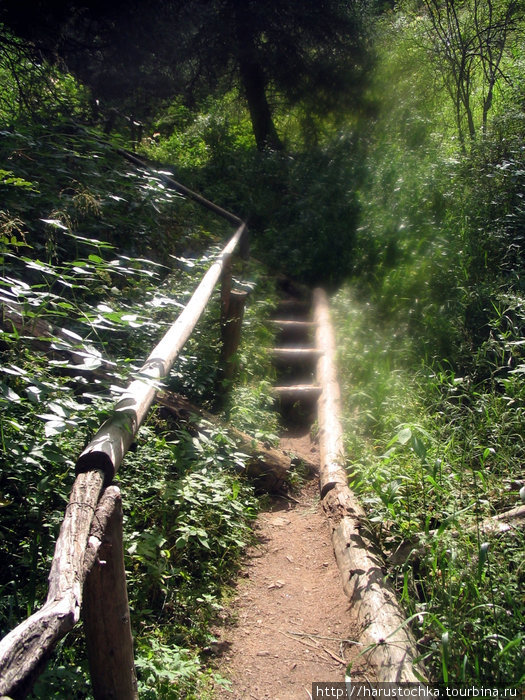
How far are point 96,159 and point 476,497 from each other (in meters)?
5.56

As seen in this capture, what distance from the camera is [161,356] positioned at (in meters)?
3.32

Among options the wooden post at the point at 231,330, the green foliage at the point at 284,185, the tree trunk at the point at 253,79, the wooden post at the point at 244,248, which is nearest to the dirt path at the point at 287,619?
the wooden post at the point at 231,330

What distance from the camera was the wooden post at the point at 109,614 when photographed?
6.59 ft

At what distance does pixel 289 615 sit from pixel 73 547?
1.86 metres

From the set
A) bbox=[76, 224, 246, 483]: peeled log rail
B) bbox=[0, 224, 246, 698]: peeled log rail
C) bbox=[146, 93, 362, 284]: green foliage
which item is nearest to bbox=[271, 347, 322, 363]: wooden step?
bbox=[146, 93, 362, 284]: green foliage

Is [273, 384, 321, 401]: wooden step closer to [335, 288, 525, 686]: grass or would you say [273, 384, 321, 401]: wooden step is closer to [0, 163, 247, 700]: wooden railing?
[335, 288, 525, 686]: grass

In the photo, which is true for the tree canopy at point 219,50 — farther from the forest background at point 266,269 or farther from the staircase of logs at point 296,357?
the staircase of logs at point 296,357

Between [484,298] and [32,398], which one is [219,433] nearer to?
[32,398]

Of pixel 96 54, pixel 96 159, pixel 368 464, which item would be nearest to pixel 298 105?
pixel 96 54

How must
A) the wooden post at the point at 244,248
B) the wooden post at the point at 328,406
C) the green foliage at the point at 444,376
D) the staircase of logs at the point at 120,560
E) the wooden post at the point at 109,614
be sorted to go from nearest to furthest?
the staircase of logs at the point at 120,560, the wooden post at the point at 109,614, the green foliage at the point at 444,376, the wooden post at the point at 328,406, the wooden post at the point at 244,248

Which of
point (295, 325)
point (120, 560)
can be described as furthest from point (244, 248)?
point (120, 560)

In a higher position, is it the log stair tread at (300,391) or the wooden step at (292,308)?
the wooden step at (292,308)

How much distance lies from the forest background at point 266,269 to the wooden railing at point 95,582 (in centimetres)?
18

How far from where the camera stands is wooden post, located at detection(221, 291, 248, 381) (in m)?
5.33
